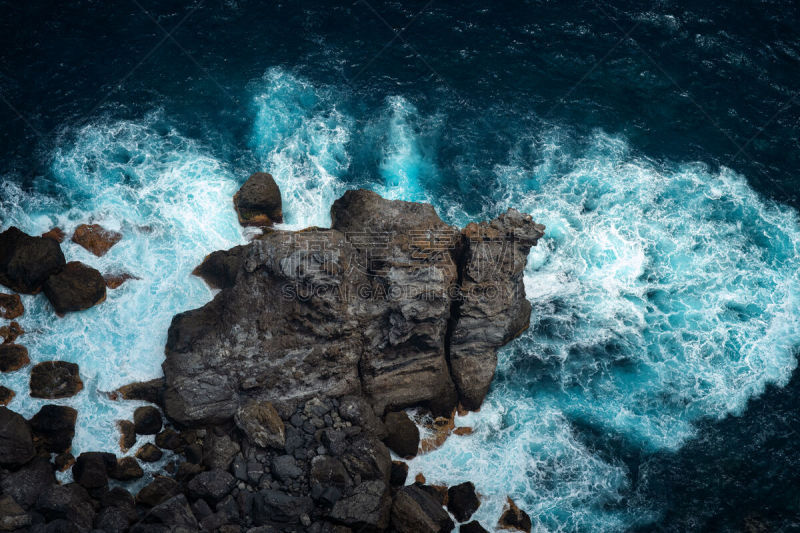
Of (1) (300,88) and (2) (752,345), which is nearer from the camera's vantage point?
(2) (752,345)

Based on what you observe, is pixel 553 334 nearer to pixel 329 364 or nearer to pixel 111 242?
pixel 329 364

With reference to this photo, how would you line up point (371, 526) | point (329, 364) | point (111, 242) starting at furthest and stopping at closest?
point (111, 242) → point (329, 364) → point (371, 526)

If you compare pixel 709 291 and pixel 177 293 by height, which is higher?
pixel 709 291

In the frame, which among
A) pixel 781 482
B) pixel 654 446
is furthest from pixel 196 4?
pixel 781 482

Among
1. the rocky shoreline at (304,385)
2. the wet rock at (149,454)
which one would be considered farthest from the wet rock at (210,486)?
the wet rock at (149,454)

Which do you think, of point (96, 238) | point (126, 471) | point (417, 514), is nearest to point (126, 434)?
point (126, 471)

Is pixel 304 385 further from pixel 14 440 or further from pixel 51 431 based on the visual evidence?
pixel 14 440

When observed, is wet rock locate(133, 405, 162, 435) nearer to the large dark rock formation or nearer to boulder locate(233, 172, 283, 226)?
the large dark rock formation
